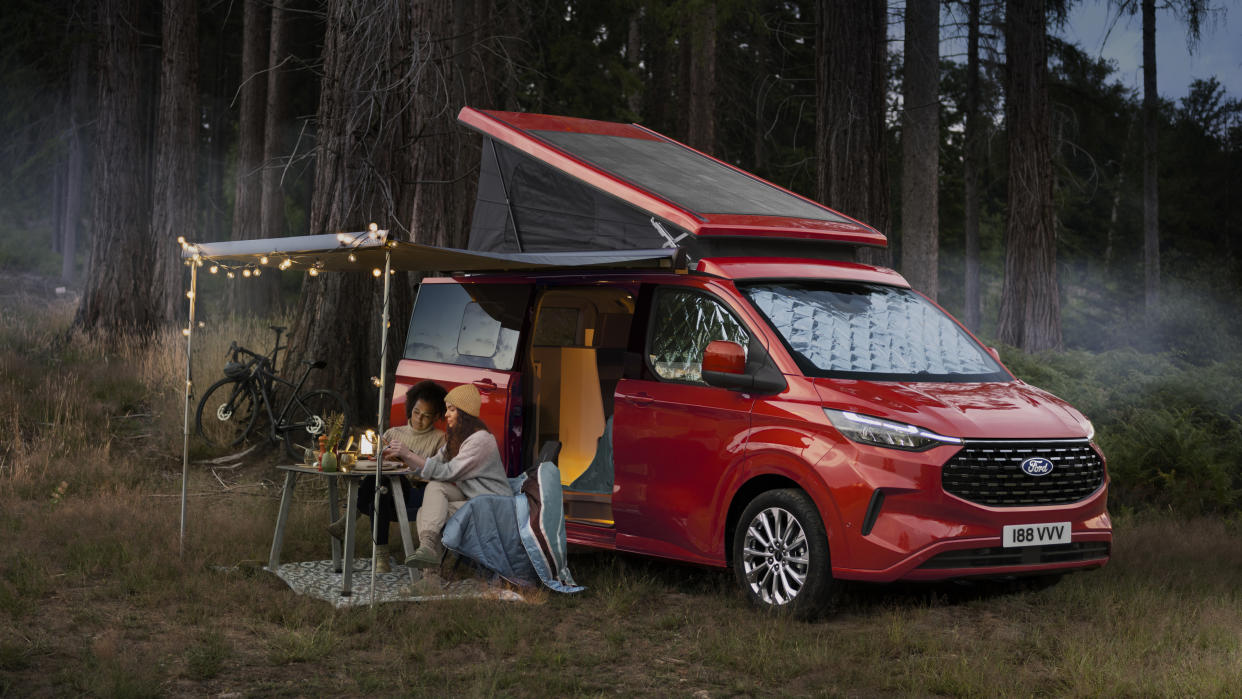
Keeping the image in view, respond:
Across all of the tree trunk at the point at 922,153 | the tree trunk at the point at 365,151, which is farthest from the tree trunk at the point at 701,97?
the tree trunk at the point at 365,151

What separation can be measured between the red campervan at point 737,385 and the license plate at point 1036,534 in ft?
0.04

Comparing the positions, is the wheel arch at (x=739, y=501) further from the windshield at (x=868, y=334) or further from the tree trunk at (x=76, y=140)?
the tree trunk at (x=76, y=140)

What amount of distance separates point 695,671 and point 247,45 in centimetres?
2073

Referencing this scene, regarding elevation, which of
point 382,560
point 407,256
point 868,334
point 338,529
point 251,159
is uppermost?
point 251,159

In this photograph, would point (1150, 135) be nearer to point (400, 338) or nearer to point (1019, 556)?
point (400, 338)

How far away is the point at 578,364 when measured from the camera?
10.2 m

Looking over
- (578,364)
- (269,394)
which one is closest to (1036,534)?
(578,364)

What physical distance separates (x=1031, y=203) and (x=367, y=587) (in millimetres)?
13114

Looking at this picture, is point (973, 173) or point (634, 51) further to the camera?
point (973, 173)

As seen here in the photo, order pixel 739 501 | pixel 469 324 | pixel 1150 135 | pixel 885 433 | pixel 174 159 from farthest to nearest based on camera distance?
1. pixel 1150 135
2. pixel 174 159
3. pixel 469 324
4. pixel 739 501
5. pixel 885 433

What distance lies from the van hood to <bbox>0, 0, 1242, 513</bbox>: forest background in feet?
14.4

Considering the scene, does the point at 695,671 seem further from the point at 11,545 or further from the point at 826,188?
the point at 826,188

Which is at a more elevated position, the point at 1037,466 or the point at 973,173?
the point at 973,173

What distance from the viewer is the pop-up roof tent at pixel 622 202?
8562 millimetres
